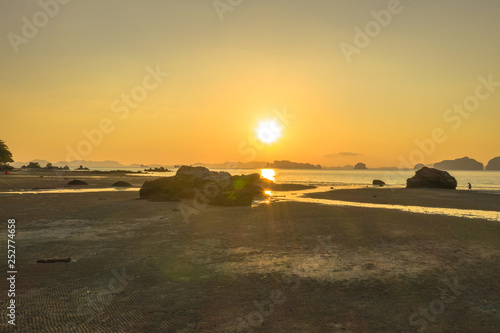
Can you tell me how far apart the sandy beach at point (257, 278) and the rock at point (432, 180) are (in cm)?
3641

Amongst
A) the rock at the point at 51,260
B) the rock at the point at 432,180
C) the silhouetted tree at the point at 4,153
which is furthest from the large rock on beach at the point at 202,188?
the silhouetted tree at the point at 4,153

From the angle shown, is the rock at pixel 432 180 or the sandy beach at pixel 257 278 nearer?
the sandy beach at pixel 257 278

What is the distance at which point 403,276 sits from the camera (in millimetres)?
8016

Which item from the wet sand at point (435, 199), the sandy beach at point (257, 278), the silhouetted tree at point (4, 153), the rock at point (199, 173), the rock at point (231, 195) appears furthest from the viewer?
the silhouetted tree at point (4, 153)

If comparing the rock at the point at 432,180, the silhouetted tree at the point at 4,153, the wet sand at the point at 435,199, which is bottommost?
the wet sand at the point at 435,199

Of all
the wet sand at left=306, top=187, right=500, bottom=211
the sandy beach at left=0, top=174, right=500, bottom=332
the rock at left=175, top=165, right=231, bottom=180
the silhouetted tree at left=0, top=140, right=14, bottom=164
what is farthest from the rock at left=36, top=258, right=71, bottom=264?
the silhouetted tree at left=0, top=140, right=14, bottom=164

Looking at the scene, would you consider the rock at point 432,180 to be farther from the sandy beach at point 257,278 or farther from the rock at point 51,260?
the rock at point 51,260

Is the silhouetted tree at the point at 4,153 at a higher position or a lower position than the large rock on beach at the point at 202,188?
higher

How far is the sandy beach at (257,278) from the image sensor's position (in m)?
5.57

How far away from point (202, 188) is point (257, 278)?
20647 millimetres

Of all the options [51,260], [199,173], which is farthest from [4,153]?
[51,260]

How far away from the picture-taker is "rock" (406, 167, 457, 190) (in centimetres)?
4678

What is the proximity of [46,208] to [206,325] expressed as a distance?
20.0 meters

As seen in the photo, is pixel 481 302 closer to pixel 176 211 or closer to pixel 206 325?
pixel 206 325
